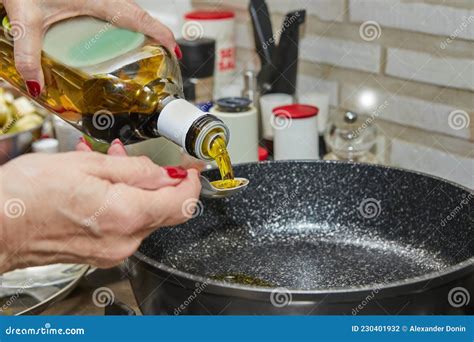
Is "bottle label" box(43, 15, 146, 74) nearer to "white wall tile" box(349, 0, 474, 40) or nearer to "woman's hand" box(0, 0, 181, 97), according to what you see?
"woman's hand" box(0, 0, 181, 97)

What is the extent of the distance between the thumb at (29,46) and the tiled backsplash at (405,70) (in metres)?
0.62

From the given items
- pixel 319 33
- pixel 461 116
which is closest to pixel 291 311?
pixel 461 116

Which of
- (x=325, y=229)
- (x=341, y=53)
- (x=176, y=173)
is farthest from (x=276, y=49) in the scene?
(x=176, y=173)

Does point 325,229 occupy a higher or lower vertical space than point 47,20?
lower

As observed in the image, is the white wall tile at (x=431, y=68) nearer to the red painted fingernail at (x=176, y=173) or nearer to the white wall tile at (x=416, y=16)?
the white wall tile at (x=416, y=16)

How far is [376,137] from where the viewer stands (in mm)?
1271

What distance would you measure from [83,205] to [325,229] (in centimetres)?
45

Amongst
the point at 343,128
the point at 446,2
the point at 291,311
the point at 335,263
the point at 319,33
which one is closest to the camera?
the point at 291,311

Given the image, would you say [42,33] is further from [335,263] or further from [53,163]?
[335,263]

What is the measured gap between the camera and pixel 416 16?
1.19 meters

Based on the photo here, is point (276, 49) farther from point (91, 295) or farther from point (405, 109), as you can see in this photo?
point (91, 295)

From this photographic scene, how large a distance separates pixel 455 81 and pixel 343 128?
199 millimetres

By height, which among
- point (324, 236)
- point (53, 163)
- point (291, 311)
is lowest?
point (324, 236)

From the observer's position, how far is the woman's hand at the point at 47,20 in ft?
2.77
